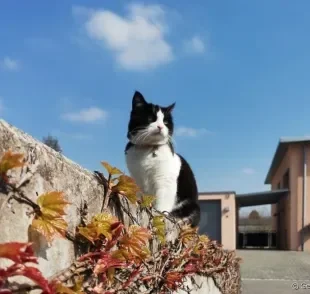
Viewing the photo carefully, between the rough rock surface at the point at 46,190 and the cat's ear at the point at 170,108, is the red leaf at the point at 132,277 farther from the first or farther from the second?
the cat's ear at the point at 170,108

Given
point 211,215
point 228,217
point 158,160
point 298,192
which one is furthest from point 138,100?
point 298,192

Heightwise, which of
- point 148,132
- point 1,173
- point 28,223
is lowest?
point 28,223

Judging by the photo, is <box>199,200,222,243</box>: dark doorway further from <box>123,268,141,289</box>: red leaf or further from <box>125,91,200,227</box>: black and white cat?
<box>123,268,141,289</box>: red leaf

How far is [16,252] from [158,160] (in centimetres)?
286

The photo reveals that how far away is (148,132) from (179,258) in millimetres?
1405

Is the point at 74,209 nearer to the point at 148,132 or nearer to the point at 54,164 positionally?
the point at 54,164

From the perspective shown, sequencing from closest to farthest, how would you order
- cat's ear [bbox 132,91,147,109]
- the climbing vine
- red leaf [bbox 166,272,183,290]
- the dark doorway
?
the climbing vine → red leaf [bbox 166,272,183,290] → cat's ear [bbox 132,91,147,109] → the dark doorway

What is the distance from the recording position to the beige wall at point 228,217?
65.3 feet

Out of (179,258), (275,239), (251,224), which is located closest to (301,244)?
(275,239)

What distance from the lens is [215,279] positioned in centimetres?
417

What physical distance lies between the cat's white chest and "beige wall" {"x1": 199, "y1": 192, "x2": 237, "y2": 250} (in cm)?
1659

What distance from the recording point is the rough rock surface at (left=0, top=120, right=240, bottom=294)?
111 cm

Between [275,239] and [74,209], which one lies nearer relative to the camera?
[74,209]

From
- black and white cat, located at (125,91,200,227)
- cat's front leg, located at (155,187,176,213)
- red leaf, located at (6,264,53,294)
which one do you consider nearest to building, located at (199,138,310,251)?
black and white cat, located at (125,91,200,227)
